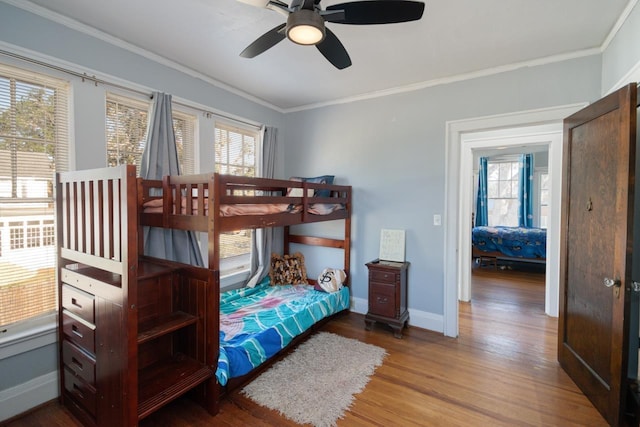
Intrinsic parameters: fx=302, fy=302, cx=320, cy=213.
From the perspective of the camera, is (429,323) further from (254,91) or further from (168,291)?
(254,91)

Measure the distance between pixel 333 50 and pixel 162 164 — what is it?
5.45ft

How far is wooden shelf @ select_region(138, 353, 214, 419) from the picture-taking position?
1626 millimetres

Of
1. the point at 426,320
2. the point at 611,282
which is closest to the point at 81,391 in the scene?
the point at 426,320

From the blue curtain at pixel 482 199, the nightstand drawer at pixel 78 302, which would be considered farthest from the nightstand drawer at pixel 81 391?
the blue curtain at pixel 482 199

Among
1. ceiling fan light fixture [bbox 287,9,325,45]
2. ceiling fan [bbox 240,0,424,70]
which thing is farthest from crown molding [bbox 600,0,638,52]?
ceiling fan light fixture [bbox 287,9,325,45]

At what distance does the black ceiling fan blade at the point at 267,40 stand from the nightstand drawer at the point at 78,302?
176 cm

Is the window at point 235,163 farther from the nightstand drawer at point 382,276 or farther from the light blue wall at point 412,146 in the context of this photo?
the nightstand drawer at point 382,276

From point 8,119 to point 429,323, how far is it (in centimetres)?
379

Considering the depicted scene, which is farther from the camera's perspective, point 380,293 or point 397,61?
point 380,293

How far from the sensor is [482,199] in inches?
282

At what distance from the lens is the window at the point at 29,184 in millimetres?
1899

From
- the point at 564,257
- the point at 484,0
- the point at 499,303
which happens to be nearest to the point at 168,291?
the point at 484,0

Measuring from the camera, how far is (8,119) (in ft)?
6.22

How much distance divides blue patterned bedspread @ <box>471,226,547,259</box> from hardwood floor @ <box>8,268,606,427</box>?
2541 mm
